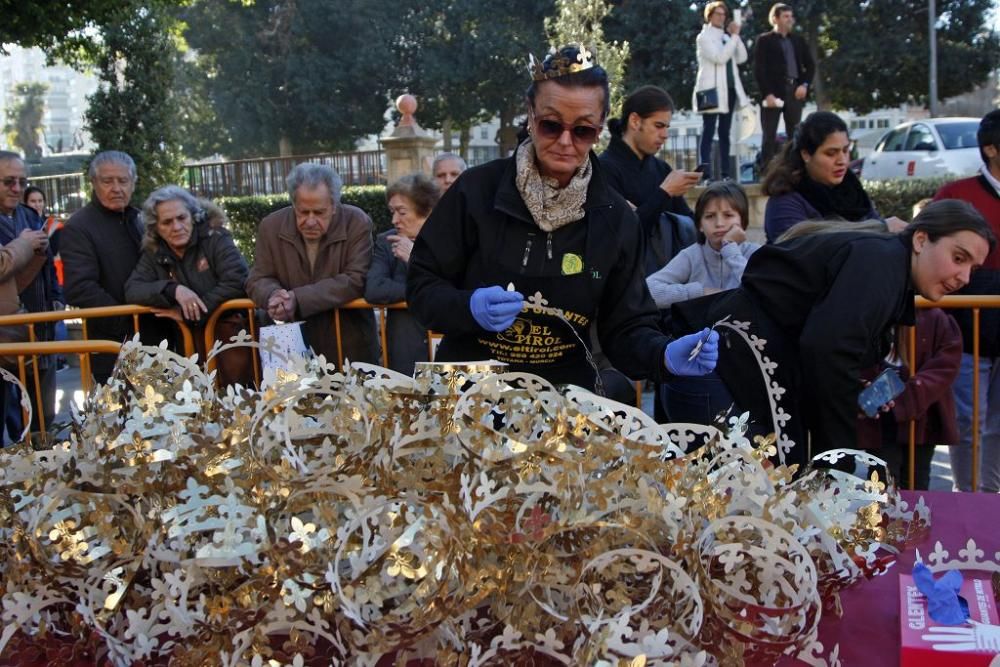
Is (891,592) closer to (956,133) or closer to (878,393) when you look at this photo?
(878,393)

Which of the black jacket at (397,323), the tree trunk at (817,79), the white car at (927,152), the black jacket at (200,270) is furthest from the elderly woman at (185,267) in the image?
the tree trunk at (817,79)

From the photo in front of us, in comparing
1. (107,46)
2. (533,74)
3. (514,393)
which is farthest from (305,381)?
(107,46)

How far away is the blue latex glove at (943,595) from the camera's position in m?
1.29

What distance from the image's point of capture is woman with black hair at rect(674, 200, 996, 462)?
2.36 meters

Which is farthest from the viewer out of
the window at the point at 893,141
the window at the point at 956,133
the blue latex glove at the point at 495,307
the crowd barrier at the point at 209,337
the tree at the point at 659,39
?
the tree at the point at 659,39

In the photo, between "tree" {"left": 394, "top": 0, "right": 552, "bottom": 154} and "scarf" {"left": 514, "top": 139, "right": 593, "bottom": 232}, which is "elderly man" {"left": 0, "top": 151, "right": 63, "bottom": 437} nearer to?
"scarf" {"left": 514, "top": 139, "right": 593, "bottom": 232}

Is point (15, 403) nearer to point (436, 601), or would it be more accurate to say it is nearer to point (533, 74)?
point (533, 74)

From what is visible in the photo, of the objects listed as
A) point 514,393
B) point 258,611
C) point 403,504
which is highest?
point 514,393

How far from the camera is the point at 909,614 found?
52.5 inches

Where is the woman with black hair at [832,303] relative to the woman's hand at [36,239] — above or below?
below

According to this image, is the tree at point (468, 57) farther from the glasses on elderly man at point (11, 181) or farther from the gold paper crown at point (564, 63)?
the gold paper crown at point (564, 63)

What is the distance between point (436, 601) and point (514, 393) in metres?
0.32

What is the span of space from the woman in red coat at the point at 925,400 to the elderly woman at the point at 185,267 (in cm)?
260

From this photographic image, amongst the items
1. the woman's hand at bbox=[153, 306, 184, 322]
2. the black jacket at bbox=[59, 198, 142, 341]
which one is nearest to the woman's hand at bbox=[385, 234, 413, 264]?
the woman's hand at bbox=[153, 306, 184, 322]
